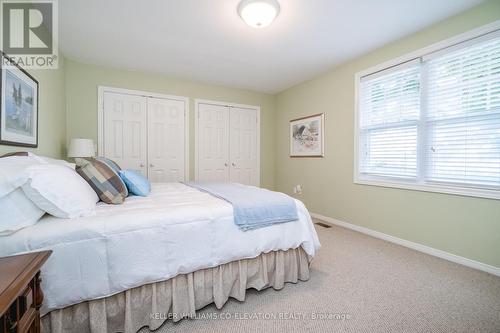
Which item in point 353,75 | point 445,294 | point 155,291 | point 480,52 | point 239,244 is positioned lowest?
point 445,294

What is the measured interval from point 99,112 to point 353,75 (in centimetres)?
384

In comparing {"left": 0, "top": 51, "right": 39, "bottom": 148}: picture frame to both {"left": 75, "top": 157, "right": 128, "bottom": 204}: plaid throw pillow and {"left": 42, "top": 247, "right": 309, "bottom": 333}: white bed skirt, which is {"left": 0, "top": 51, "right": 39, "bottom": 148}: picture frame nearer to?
{"left": 75, "top": 157, "right": 128, "bottom": 204}: plaid throw pillow

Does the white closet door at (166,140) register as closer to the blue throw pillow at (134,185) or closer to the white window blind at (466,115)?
the blue throw pillow at (134,185)

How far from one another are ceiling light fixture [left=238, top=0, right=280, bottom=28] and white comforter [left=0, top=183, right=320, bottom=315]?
1696 mm

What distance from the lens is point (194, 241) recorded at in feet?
4.63

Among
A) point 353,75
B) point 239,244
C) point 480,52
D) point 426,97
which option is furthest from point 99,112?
point 480,52

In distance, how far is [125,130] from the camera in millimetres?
3492

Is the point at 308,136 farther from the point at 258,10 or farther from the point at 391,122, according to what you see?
the point at 258,10

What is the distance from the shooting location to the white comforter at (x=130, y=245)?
1.10 meters

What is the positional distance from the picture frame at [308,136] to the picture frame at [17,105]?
12.0ft

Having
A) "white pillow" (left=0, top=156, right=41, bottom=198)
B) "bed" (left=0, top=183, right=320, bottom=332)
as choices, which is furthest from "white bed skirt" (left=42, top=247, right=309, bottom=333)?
"white pillow" (left=0, top=156, right=41, bottom=198)

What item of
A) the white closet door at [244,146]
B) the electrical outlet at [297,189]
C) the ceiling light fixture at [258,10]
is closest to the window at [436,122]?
the electrical outlet at [297,189]

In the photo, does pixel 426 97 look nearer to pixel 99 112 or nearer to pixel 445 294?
pixel 445 294

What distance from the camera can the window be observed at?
200cm
